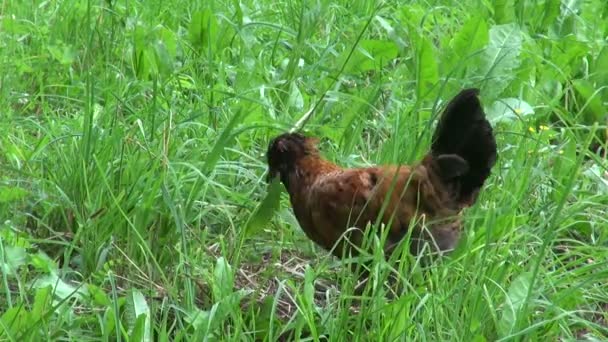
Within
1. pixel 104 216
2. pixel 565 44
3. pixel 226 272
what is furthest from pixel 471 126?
pixel 565 44

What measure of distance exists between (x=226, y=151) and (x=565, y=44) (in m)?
1.61

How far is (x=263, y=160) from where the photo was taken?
4.10 metres

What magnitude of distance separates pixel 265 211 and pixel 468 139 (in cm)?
62

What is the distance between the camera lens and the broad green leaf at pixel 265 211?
363cm

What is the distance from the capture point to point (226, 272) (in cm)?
321

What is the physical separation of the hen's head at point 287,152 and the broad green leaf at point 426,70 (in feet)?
2.47

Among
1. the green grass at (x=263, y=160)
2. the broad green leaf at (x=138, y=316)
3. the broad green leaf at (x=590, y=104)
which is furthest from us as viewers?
the broad green leaf at (x=590, y=104)

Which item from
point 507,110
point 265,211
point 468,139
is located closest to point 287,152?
point 265,211

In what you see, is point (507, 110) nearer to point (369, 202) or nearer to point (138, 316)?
point (369, 202)

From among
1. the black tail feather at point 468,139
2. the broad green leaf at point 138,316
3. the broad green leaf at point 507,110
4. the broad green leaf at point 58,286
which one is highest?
the black tail feather at point 468,139

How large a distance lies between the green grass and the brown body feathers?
0.32ft

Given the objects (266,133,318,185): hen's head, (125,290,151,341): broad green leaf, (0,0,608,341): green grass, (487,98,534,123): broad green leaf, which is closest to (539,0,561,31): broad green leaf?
(0,0,608,341): green grass

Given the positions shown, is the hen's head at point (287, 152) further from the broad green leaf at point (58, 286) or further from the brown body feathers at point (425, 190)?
the broad green leaf at point (58, 286)

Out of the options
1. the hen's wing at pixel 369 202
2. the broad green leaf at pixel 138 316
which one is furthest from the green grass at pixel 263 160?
the hen's wing at pixel 369 202
